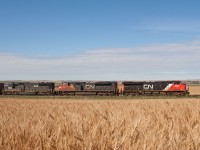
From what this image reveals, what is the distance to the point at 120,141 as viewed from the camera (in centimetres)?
252

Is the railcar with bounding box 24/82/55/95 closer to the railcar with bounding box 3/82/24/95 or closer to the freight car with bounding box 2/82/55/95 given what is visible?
the freight car with bounding box 2/82/55/95

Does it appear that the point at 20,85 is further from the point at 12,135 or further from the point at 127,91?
the point at 12,135

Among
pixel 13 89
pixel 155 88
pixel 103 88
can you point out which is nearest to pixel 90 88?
pixel 103 88

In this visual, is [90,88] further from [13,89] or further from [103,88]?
[13,89]

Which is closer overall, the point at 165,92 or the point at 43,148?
the point at 43,148

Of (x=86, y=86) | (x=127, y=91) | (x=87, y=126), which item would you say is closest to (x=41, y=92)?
(x=86, y=86)

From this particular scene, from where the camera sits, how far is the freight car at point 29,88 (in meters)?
83.2

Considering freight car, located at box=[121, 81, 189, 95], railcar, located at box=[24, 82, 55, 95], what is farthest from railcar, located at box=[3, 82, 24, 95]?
freight car, located at box=[121, 81, 189, 95]

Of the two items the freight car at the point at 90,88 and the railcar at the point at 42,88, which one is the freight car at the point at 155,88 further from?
the railcar at the point at 42,88

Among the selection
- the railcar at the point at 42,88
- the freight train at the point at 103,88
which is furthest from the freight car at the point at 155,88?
the railcar at the point at 42,88

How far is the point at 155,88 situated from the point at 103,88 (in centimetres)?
1232

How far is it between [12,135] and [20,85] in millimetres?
84708

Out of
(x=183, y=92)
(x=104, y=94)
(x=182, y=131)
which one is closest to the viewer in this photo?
(x=182, y=131)

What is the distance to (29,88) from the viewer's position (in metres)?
84.4
